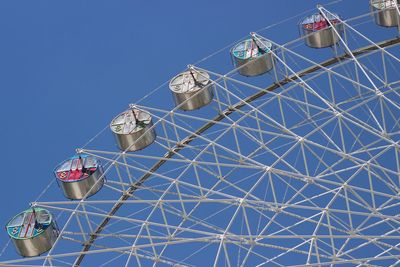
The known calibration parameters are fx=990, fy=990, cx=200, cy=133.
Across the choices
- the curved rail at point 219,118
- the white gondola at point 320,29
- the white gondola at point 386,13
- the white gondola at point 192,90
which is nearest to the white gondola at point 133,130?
the curved rail at point 219,118

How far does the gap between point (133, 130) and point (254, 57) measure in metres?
4.70

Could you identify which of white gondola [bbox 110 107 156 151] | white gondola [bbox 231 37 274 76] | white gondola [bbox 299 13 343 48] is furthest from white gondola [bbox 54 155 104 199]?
white gondola [bbox 299 13 343 48]

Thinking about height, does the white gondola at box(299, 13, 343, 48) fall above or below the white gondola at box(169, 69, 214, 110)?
above

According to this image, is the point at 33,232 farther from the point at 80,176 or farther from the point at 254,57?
the point at 254,57

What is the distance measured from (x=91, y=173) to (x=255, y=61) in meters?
6.58

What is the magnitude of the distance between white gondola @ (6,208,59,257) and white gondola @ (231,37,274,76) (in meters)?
8.06

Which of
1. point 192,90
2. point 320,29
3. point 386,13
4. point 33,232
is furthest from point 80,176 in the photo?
point 386,13

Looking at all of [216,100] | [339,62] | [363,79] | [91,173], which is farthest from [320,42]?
[363,79]

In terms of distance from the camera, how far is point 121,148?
3262cm

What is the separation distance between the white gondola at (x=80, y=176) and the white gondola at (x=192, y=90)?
349cm

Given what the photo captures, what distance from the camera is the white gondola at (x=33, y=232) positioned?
98.5 ft

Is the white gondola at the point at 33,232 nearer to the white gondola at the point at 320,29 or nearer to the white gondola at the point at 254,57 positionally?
the white gondola at the point at 254,57

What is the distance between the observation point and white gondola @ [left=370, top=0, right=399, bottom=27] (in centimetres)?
3195

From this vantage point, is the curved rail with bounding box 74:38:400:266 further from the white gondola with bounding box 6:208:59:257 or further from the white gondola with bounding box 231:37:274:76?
the white gondola with bounding box 6:208:59:257
